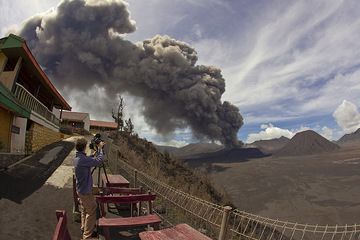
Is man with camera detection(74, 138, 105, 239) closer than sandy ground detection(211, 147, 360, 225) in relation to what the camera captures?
Yes

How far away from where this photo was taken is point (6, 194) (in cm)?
763

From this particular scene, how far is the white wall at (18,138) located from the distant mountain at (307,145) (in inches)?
5329

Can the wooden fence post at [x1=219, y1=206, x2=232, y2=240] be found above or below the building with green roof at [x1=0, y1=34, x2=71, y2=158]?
below

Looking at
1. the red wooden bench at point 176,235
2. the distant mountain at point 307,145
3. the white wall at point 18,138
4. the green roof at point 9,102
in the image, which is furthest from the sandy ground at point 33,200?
the distant mountain at point 307,145

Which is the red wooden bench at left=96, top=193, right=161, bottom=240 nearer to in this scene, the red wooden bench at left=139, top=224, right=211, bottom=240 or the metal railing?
the red wooden bench at left=139, top=224, right=211, bottom=240

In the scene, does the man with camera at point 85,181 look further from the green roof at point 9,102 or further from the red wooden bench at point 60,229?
the green roof at point 9,102

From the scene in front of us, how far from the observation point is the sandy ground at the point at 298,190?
50938 mm

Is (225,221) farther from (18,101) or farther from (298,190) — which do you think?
(298,190)

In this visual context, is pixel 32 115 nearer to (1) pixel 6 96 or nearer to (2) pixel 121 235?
(1) pixel 6 96

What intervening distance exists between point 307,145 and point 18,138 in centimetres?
15816

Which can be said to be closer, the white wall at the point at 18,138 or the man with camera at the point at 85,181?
the man with camera at the point at 85,181

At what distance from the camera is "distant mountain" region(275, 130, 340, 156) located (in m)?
147

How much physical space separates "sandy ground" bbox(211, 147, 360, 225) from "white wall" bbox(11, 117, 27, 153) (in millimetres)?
39835

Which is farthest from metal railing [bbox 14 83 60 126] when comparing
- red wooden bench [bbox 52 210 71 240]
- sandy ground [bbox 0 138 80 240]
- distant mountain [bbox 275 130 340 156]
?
distant mountain [bbox 275 130 340 156]
